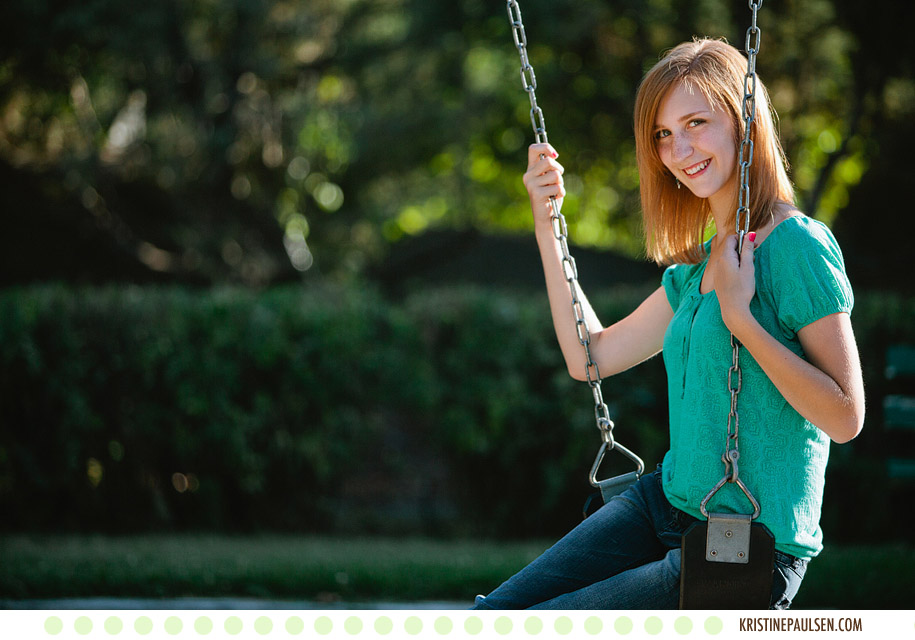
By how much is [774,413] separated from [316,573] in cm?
394

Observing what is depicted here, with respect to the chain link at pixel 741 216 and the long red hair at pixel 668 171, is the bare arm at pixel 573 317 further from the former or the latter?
the chain link at pixel 741 216

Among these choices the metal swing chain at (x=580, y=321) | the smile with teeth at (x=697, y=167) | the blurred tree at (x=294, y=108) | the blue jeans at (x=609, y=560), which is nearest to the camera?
the blue jeans at (x=609, y=560)

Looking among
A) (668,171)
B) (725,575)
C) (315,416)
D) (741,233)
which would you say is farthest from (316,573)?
(741,233)

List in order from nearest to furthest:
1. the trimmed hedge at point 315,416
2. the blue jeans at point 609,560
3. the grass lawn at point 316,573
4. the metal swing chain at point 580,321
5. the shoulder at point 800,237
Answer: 1. the shoulder at point 800,237
2. the blue jeans at point 609,560
3. the metal swing chain at point 580,321
4. the grass lawn at point 316,573
5. the trimmed hedge at point 315,416

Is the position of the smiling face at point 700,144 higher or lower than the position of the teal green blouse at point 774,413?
higher

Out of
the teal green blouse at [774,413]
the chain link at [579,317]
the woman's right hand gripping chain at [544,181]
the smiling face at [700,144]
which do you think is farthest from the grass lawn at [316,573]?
the smiling face at [700,144]

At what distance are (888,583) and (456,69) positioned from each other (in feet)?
28.9

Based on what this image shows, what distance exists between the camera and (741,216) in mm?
2090

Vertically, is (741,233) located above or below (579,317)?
above

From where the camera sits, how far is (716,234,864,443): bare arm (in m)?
1.91

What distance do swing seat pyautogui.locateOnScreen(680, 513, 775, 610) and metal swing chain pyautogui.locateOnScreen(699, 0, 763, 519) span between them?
4cm

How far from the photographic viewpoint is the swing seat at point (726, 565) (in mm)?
1943

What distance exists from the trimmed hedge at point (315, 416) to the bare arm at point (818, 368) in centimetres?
493

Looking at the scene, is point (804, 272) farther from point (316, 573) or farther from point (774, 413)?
point (316, 573)
